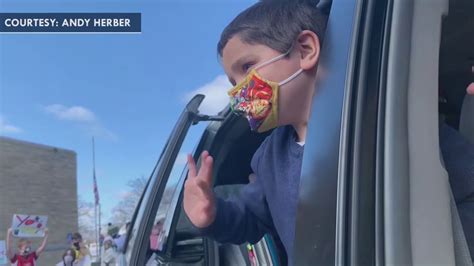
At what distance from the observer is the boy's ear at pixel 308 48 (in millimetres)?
1297

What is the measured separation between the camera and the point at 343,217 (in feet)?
2.98

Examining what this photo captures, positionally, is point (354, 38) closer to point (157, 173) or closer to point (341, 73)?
point (341, 73)

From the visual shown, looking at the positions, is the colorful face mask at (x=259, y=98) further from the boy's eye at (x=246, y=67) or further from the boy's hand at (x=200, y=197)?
the boy's hand at (x=200, y=197)

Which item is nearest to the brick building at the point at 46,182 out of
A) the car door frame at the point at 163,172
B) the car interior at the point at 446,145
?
the car interior at the point at 446,145

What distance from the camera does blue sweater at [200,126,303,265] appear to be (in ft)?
4.24

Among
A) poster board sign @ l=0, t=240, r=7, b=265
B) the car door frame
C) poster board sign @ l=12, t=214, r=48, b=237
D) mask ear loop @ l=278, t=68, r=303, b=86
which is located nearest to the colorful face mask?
mask ear loop @ l=278, t=68, r=303, b=86

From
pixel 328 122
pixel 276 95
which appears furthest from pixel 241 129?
pixel 328 122

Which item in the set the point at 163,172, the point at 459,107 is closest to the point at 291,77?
the point at 459,107

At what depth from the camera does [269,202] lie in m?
1.43

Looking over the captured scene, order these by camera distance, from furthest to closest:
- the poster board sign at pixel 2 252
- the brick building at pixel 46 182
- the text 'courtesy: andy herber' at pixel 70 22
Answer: the brick building at pixel 46 182, the poster board sign at pixel 2 252, the text 'courtesy: andy herber' at pixel 70 22

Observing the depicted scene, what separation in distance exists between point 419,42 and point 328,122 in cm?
23

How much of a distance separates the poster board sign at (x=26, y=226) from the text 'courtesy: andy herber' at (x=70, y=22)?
119cm

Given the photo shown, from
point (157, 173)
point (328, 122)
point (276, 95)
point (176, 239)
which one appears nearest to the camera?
point (328, 122)

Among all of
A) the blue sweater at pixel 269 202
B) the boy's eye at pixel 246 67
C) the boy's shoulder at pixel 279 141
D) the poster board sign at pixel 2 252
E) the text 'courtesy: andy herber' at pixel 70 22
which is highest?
the text 'courtesy: andy herber' at pixel 70 22
